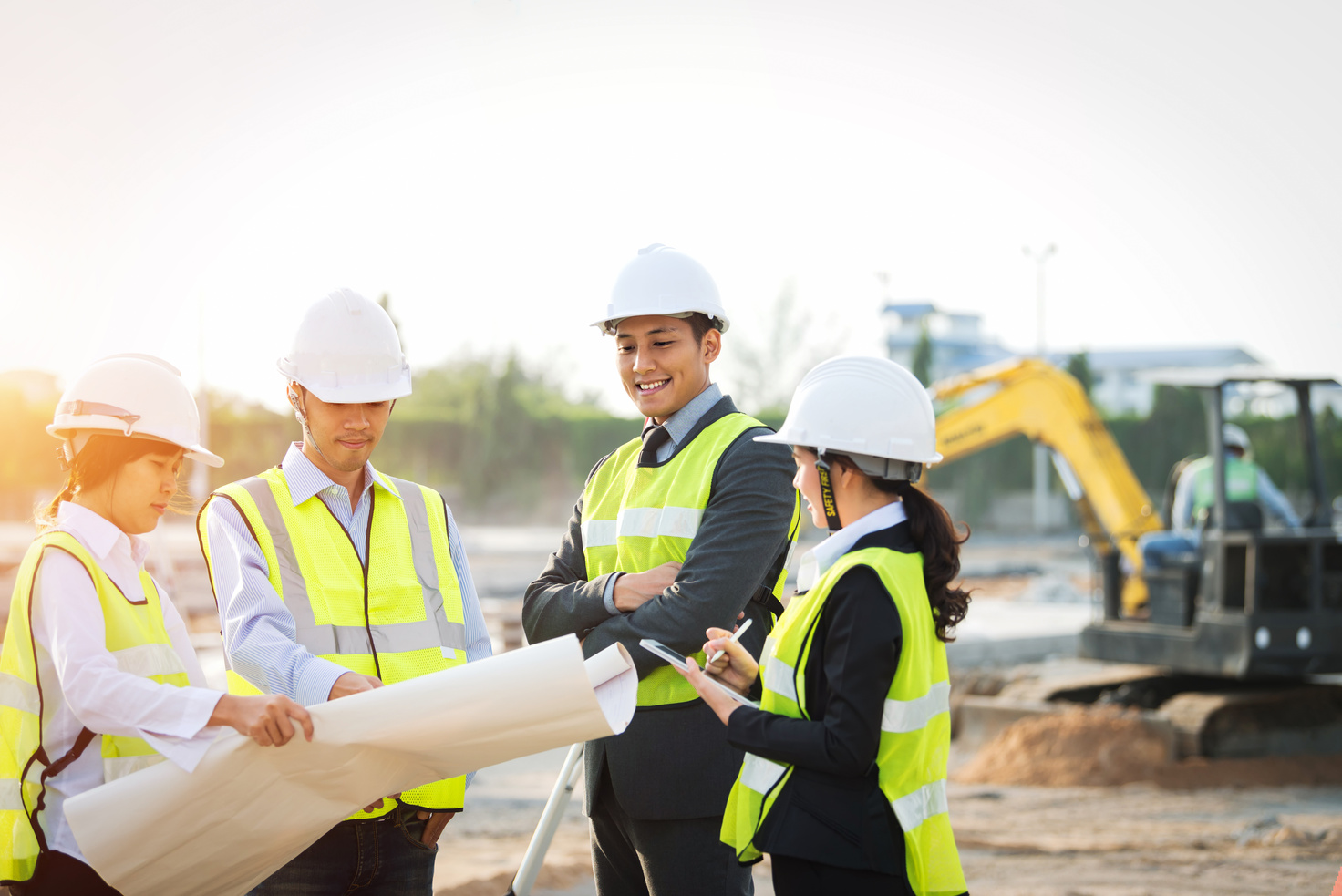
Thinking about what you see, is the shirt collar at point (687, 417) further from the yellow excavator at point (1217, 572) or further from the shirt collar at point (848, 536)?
the yellow excavator at point (1217, 572)

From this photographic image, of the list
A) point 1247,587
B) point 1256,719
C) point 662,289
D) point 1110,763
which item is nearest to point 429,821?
point 662,289

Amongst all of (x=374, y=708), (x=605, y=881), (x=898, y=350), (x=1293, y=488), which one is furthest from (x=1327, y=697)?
(x=898, y=350)

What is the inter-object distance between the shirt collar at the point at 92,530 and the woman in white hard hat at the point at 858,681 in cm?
134

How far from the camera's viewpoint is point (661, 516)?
293 cm

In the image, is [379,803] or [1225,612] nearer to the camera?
[379,803]

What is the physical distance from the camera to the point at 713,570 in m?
2.74

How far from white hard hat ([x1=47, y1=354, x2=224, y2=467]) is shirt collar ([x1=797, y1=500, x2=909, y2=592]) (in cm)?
151

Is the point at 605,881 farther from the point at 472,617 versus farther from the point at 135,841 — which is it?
the point at 135,841

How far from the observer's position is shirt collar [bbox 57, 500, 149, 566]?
2537mm

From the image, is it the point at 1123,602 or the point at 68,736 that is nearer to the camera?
the point at 68,736

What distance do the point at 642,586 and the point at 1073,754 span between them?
754cm

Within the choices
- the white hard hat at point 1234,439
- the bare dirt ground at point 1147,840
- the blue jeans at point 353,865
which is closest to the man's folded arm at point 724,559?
the blue jeans at point 353,865

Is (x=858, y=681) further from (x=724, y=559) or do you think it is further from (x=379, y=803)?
(x=379, y=803)

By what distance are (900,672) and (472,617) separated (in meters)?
1.15
